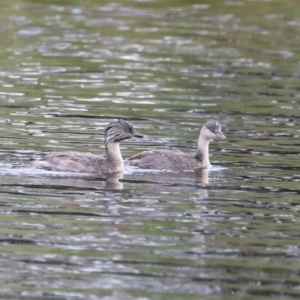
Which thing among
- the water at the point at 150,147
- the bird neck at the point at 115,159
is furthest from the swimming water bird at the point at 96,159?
the water at the point at 150,147

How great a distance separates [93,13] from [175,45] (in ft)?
23.1

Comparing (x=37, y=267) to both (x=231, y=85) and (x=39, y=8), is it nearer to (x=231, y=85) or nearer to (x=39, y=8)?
(x=231, y=85)

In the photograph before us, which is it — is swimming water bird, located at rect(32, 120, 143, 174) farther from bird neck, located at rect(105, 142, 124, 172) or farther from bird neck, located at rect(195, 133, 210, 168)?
bird neck, located at rect(195, 133, 210, 168)

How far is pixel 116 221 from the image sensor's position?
1388cm

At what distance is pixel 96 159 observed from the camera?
17688mm

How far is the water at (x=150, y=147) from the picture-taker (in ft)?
38.8

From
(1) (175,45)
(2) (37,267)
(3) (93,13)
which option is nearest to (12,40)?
(1) (175,45)

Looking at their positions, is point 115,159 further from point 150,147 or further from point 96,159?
point 150,147

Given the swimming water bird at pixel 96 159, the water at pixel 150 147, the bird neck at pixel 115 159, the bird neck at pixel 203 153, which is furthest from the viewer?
the bird neck at pixel 203 153

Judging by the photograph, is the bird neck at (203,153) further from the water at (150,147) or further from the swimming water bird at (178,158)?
the water at (150,147)

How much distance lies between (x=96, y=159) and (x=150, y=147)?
194cm

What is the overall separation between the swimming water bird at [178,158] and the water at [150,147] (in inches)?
7.1

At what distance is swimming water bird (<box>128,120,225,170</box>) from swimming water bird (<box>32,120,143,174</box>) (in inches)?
13.3

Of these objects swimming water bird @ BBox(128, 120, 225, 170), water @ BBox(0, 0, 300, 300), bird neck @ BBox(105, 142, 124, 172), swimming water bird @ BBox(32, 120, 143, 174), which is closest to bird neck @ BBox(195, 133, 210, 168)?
swimming water bird @ BBox(128, 120, 225, 170)
